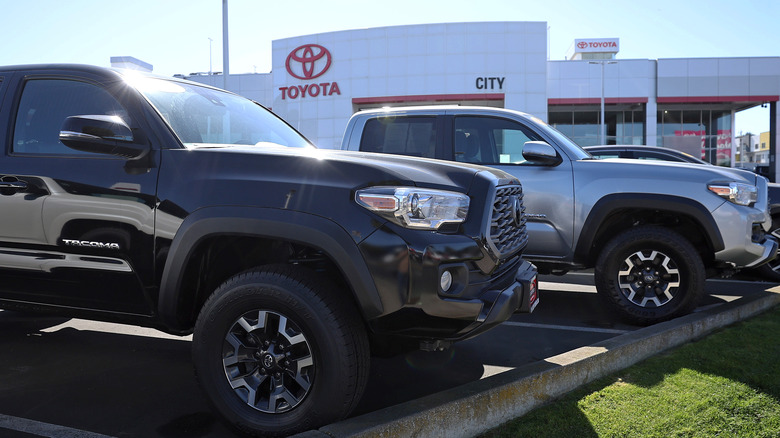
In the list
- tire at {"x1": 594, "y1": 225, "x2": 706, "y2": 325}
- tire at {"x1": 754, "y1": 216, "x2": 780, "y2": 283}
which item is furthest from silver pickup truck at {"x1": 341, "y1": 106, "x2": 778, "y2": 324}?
tire at {"x1": 754, "y1": 216, "x2": 780, "y2": 283}

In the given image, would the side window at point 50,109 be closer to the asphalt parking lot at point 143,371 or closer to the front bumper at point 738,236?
the asphalt parking lot at point 143,371

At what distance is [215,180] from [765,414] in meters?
3.01

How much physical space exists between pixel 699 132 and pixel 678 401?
40.1 metres

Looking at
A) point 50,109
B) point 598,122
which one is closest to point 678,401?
point 50,109

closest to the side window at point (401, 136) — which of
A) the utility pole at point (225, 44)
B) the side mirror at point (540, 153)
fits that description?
the side mirror at point (540, 153)

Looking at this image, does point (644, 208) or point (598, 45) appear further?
point (598, 45)

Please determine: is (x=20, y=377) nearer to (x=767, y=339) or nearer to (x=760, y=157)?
(x=767, y=339)

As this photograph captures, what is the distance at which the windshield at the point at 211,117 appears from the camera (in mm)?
3438

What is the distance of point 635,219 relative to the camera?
18.8 feet

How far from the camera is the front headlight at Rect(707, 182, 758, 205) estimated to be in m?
5.32

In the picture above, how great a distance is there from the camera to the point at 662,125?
38.8 metres

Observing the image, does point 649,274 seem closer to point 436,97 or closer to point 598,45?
point 436,97

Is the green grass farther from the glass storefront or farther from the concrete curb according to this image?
the glass storefront

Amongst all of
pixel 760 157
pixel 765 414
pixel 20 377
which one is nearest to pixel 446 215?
pixel 765 414
